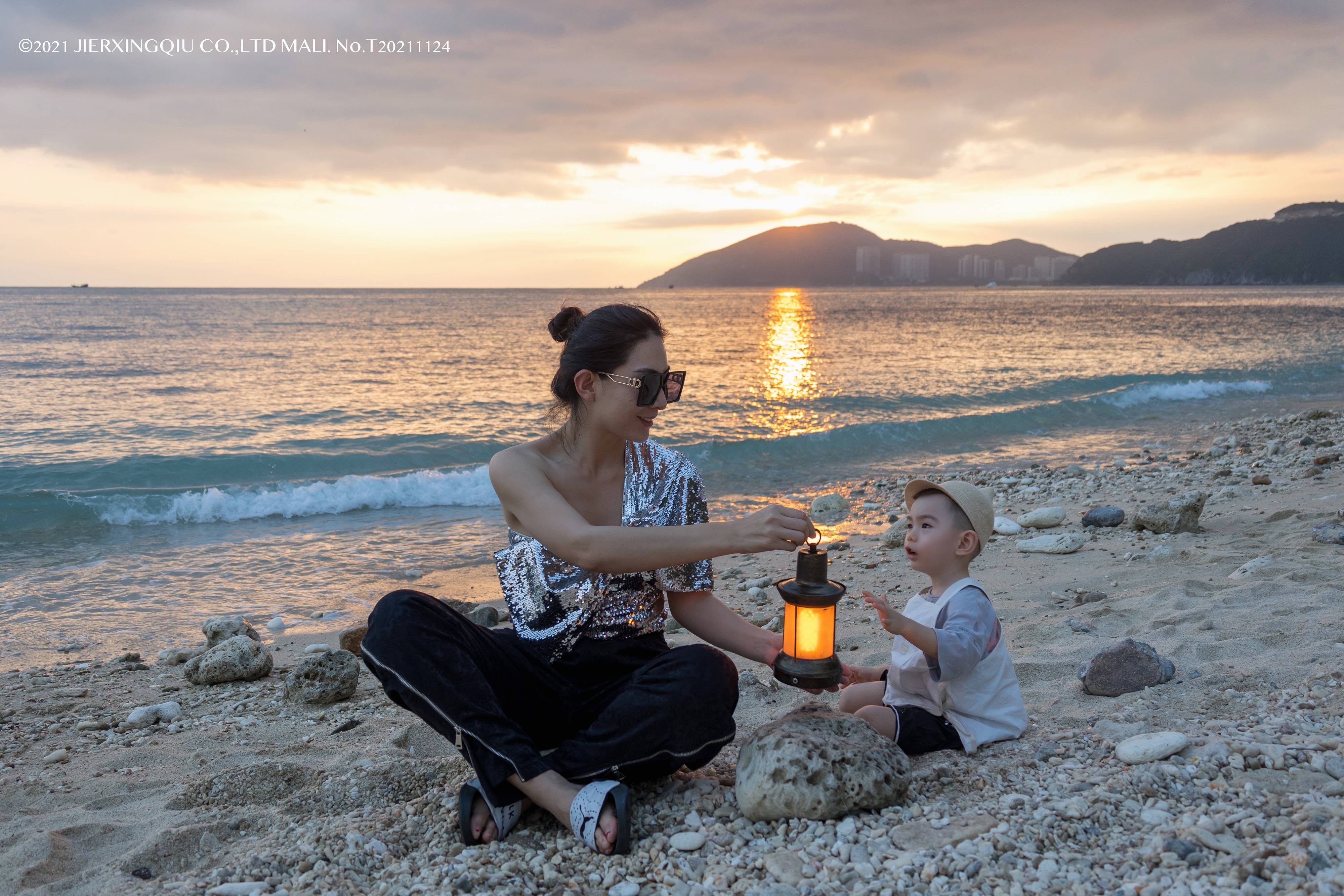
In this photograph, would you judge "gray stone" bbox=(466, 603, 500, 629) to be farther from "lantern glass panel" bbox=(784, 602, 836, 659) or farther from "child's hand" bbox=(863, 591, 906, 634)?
"child's hand" bbox=(863, 591, 906, 634)

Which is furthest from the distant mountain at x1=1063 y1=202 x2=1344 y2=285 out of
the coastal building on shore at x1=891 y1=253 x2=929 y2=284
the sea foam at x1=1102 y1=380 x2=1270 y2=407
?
the sea foam at x1=1102 y1=380 x2=1270 y2=407

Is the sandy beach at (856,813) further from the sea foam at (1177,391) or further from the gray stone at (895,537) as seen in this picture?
the sea foam at (1177,391)

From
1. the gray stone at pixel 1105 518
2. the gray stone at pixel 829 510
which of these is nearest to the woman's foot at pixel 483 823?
the gray stone at pixel 1105 518

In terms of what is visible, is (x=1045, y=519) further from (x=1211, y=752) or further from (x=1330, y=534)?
(x=1211, y=752)

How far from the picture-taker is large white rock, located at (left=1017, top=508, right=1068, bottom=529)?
837 centimetres

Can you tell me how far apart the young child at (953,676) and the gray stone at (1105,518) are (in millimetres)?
4814

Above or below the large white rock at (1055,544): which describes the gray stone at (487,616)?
below

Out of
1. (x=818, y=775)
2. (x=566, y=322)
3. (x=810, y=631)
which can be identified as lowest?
(x=818, y=775)

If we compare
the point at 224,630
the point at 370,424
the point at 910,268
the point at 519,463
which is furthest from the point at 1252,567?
the point at 910,268

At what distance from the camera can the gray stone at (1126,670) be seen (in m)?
4.02

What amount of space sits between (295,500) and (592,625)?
1047cm

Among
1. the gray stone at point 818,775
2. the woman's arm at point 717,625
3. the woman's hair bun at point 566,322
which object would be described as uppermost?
the woman's hair bun at point 566,322

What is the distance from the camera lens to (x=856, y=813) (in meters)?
3.04

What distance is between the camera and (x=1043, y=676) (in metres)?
4.46
